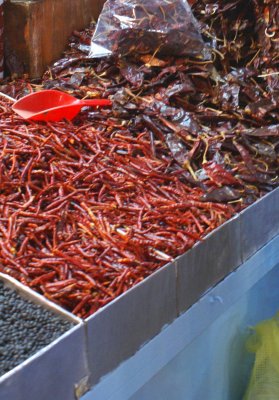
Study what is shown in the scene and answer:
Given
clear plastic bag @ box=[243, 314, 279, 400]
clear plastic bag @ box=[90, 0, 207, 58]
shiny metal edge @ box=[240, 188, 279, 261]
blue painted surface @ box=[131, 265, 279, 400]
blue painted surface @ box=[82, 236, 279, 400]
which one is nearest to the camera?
blue painted surface @ box=[82, 236, 279, 400]

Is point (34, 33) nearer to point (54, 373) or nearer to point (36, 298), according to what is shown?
point (36, 298)

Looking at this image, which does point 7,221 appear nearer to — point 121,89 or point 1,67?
point 121,89

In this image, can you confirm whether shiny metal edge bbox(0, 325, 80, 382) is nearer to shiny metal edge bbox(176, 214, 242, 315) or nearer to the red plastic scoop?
shiny metal edge bbox(176, 214, 242, 315)

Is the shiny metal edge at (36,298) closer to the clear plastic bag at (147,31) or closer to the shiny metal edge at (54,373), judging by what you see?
the shiny metal edge at (54,373)

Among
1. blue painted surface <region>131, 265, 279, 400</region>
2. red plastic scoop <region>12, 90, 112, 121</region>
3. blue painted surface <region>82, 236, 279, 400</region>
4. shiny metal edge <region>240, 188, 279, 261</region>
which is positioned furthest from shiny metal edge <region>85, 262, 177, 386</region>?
red plastic scoop <region>12, 90, 112, 121</region>

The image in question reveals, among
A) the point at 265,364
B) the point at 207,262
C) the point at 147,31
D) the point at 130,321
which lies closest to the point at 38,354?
the point at 130,321

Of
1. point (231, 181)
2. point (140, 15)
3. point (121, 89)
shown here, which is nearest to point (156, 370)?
point (231, 181)

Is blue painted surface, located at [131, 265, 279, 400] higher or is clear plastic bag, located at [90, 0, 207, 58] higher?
clear plastic bag, located at [90, 0, 207, 58]
